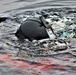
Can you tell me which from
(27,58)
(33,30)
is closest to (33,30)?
(33,30)

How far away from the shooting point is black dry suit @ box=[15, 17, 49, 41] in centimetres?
885

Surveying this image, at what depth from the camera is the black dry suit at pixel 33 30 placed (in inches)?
348

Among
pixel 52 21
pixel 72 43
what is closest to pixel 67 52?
pixel 72 43

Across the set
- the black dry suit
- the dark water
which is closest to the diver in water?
the black dry suit

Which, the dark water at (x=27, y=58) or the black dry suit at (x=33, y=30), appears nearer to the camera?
the dark water at (x=27, y=58)

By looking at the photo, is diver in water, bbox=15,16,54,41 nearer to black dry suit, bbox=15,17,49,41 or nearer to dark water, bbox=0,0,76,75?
black dry suit, bbox=15,17,49,41

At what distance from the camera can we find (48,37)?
8836 mm

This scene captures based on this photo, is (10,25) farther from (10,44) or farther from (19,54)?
(19,54)

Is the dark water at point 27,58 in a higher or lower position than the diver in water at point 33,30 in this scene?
lower

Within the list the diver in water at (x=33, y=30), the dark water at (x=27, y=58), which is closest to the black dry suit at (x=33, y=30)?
the diver in water at (x=33, y=30)

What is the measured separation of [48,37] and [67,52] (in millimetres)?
1184

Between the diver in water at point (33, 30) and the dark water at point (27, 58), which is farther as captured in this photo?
the diver in water at point (33, 30)

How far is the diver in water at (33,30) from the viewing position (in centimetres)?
885

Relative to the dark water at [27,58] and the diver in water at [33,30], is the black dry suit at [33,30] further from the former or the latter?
the dark water at [27,58]
